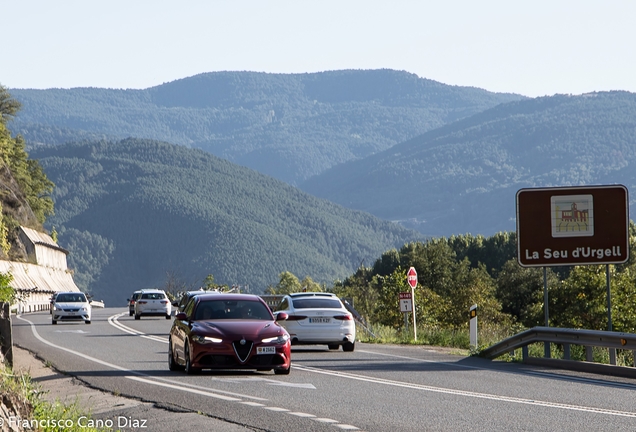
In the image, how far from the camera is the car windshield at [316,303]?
26.6 m

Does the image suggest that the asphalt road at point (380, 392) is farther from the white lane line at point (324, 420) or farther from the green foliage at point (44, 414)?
the green foliage at point (44, 414)

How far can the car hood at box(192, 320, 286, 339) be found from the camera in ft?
59.3

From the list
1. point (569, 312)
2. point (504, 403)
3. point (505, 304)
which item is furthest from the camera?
point (505, 304)

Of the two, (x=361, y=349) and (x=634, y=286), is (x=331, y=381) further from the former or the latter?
(x=634, y=286)

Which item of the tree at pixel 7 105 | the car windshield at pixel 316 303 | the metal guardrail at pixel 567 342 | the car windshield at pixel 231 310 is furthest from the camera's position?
the tree at pixel 7 105

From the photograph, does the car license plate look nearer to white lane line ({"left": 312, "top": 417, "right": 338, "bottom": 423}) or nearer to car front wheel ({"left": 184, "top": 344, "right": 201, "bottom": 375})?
car front wheel ({"left": 184, "top": 344, "right": 201, "bottom": 375})

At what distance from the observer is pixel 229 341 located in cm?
1802

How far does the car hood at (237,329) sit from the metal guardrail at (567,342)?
5729 mm

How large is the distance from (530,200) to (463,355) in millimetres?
4248

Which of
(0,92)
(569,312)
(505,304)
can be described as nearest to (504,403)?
(569,312)

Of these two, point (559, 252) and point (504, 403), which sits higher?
point (559, 252)

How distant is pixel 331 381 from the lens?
17750 mm

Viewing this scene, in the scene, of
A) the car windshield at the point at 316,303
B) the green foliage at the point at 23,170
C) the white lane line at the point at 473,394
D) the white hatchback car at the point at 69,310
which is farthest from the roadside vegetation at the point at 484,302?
the green foliage at the point at 23,170

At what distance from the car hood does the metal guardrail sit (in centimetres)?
573
